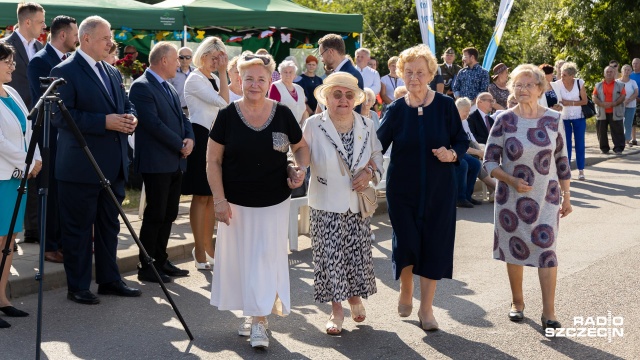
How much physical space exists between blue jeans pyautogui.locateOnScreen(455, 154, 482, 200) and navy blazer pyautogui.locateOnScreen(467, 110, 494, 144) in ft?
1.24

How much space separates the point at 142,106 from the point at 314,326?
99.8 inches

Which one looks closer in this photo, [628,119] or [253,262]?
[253,262]

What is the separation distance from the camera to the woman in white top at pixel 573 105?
15.7m

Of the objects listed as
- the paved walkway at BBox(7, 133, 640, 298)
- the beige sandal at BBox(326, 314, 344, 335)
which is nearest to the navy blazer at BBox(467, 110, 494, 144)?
the paved walkway at BBox(7, 133, 640, 298)

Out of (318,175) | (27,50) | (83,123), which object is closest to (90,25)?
(83,123)

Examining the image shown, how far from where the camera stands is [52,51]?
8.62 metres

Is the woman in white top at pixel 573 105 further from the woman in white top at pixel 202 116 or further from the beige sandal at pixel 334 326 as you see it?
the beige sandal at pixel 334 326

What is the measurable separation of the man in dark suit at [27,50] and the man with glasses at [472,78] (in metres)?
8.01

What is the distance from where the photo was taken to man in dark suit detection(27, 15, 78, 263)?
28.0 ft

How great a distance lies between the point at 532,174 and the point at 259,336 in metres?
2.23

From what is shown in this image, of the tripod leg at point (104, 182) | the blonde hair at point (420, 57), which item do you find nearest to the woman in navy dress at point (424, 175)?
the blonde hair at point (420, 57)

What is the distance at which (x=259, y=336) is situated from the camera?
20.5 feet

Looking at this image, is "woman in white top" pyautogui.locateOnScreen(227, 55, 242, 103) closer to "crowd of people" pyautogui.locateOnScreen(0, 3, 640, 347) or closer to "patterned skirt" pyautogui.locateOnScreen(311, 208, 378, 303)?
"crowd of people" pyautogui.locateOnScreen(0, 3, 640, 347)

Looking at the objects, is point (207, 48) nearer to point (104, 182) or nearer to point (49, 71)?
point (49, 71)
